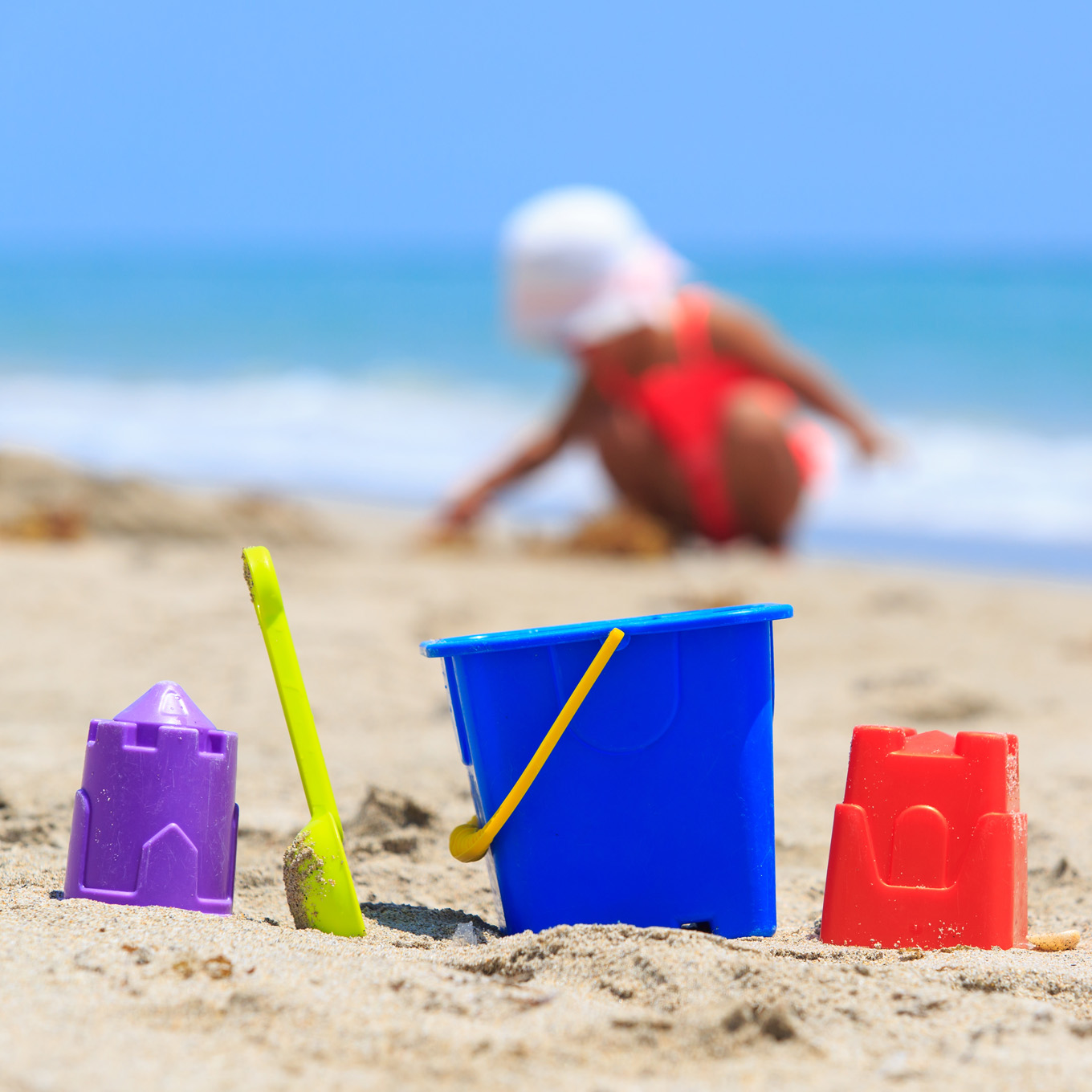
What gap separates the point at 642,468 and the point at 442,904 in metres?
3.95

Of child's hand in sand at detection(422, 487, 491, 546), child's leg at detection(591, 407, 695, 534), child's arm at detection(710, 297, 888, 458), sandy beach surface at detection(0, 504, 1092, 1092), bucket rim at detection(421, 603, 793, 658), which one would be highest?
child's arm at detection(710, 297, 888, 458)

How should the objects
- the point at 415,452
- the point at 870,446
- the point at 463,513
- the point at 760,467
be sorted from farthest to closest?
the point at 415,452
the point at 463,513
the point at 870,446
the point at 760,467

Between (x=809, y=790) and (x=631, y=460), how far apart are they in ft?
10.6

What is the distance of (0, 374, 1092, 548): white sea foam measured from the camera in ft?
25.7

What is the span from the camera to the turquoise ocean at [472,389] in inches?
317

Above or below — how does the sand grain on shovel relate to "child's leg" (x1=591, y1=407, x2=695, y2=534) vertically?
below

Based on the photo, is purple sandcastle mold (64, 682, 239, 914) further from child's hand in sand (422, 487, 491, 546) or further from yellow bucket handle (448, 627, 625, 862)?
child's hand in sand (422, 487, 491, 546)

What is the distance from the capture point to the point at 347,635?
4055 millimetres


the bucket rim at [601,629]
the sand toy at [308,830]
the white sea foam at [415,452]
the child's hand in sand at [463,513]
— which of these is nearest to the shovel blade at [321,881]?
the sand toy at [308,830]

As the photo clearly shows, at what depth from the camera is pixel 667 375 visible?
19.3ft

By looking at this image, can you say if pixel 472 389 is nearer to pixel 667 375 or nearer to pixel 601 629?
pixel 667 375

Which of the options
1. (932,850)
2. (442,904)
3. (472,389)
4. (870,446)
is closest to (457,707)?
(442,904)

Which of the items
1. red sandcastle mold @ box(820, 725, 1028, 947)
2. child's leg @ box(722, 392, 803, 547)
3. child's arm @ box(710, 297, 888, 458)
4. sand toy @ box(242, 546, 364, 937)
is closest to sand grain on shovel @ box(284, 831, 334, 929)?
sand toy @ box(242, 546, 364, 937)

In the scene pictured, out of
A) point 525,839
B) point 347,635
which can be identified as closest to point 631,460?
point 347,635
